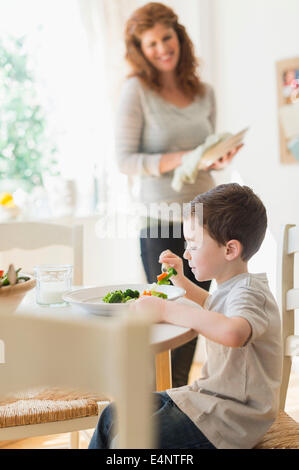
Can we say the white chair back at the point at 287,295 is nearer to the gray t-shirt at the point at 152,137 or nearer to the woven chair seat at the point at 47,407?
the woven chair seat at the point at 47,407

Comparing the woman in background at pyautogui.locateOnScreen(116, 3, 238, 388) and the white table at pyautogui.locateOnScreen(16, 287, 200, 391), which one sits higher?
the woman in background at pyautogui.locateOnScreen(116, 3, 238, 388)

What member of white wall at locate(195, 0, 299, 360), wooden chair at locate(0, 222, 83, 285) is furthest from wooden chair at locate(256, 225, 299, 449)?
white wall at locate(195, 0, 299, 360)

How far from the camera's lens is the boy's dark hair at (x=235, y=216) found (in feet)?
3.37

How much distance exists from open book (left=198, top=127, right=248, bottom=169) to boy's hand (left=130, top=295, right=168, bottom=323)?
887 millimetres

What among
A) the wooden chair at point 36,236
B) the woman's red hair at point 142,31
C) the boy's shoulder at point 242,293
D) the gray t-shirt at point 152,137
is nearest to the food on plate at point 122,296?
the boy's shoulder at point 242,293

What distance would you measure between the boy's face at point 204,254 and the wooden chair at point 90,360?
0.59 meters

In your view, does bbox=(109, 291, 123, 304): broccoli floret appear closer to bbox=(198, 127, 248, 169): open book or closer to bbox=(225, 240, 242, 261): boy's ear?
bbox=(225, 240, 242, 261): boy's ear

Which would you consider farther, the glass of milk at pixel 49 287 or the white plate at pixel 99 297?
the glass of milk at pixel 49 287

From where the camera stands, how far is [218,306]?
1.01 meters

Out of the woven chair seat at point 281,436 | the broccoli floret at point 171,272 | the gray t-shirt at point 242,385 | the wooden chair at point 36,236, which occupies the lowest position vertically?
the woven chair seat at point 281,436

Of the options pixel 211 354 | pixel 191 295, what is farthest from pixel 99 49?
pixel 211 354

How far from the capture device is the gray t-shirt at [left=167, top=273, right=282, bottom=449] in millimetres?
904

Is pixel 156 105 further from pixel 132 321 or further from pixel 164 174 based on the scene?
pixel 132 321

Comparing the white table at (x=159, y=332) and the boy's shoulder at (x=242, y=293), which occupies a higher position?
the boy's shoulder at (x=242, y=293)
